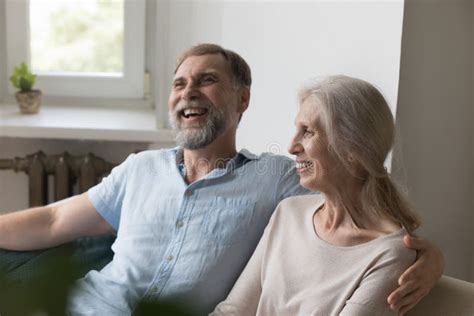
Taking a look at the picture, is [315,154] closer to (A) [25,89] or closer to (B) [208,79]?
(B) [208,79]

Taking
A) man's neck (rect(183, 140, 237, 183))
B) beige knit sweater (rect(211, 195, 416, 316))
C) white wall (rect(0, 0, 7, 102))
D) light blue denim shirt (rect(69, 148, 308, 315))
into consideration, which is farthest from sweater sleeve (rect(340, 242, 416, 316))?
white wall (rect(0, 0, 7, 102))

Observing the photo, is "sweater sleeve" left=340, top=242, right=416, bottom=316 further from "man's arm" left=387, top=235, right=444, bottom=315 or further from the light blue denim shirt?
the light blue denim shirt

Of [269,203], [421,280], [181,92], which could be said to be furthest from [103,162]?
[421,280]

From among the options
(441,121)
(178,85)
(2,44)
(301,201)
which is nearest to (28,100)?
(2,44)

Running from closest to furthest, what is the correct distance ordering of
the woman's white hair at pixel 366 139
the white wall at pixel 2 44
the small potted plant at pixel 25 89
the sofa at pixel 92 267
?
the sofa at pixel 92 267 → the woman's white hair at pixel 366 139 → the small potted plant at pixel 25 89 → the white wall at pixel 2 44

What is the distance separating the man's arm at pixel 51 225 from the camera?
1877mm

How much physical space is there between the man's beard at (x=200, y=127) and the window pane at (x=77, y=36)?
1.07 meters

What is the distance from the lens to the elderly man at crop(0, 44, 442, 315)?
1.69 metres

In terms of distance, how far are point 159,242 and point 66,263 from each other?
1286mm

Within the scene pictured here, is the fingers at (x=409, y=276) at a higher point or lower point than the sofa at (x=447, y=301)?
higher

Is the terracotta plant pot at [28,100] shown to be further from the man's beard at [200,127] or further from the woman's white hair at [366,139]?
the woman's white hair at [366,139]

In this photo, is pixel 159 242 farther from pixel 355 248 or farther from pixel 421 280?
pixel 421 280

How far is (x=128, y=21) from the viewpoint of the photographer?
9.16 ft

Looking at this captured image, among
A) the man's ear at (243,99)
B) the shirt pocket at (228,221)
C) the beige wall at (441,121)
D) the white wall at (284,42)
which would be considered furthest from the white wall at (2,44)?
the beige wall at (441,121)
